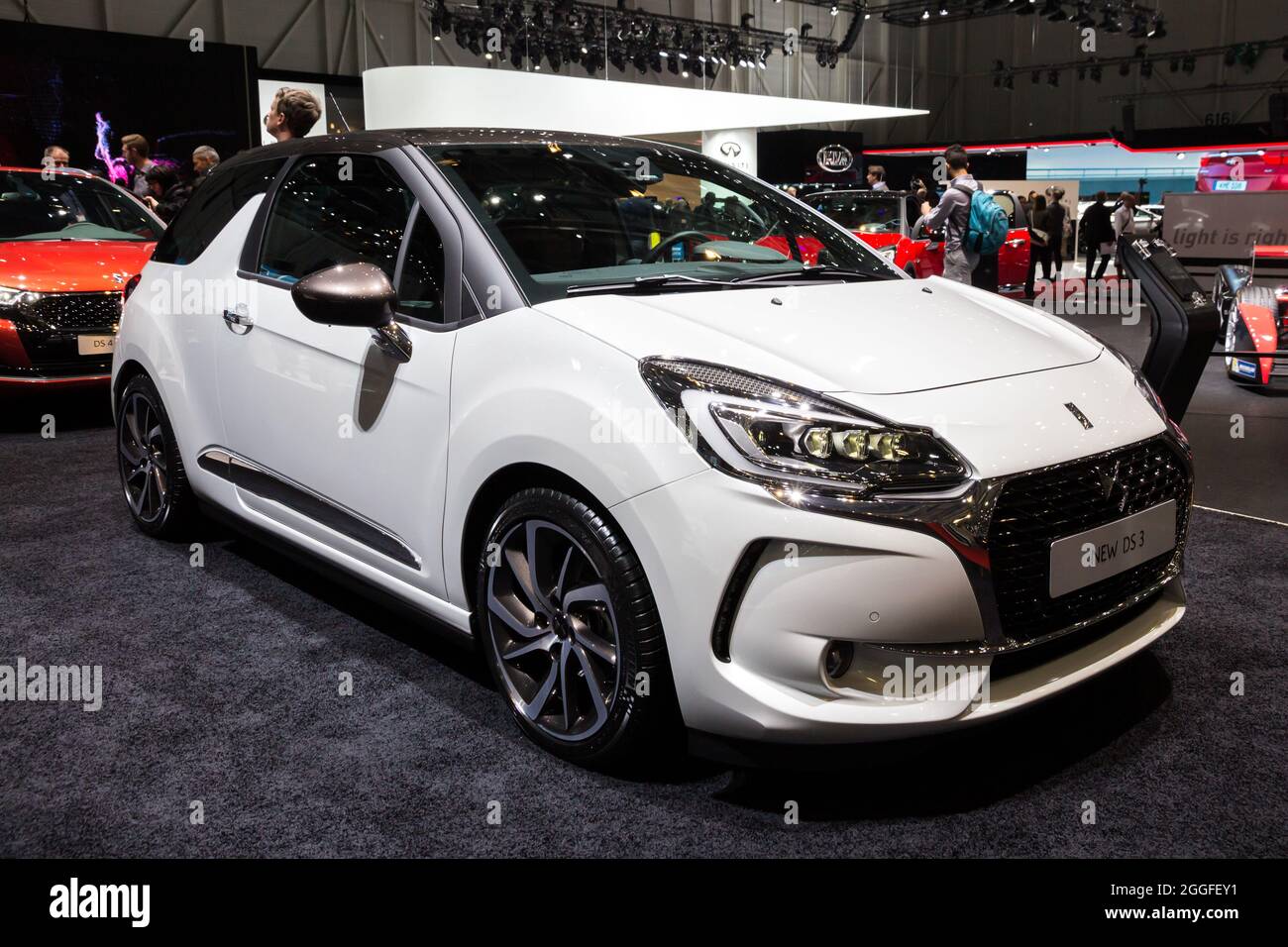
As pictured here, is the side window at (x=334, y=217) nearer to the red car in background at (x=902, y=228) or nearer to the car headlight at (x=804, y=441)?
the car headlight at (x=804, y=441)

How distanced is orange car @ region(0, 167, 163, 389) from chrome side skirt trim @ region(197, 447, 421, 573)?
2939 millimetres

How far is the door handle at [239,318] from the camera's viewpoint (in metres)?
2.95

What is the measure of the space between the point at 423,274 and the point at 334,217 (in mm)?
507

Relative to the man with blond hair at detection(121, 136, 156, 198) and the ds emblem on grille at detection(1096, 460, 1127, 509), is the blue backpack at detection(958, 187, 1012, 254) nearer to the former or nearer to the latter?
the man with blond hair at detection(121, 136, 156, 198)

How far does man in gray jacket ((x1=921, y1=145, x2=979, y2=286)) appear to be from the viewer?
7820 millimetres

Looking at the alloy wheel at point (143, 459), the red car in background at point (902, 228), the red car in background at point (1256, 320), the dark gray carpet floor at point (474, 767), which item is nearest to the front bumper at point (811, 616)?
the dark gray carpet floor at point (474, 767)

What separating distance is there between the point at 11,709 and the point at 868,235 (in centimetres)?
1046

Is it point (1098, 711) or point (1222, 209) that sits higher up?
point (1222, 209)

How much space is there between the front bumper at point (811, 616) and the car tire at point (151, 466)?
7.16ft

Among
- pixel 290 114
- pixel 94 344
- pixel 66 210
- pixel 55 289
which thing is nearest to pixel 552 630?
pixel 290 114

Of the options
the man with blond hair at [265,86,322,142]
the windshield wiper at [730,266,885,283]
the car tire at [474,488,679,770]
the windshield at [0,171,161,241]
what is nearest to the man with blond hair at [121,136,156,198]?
the windshield at [0,171,161,241]
